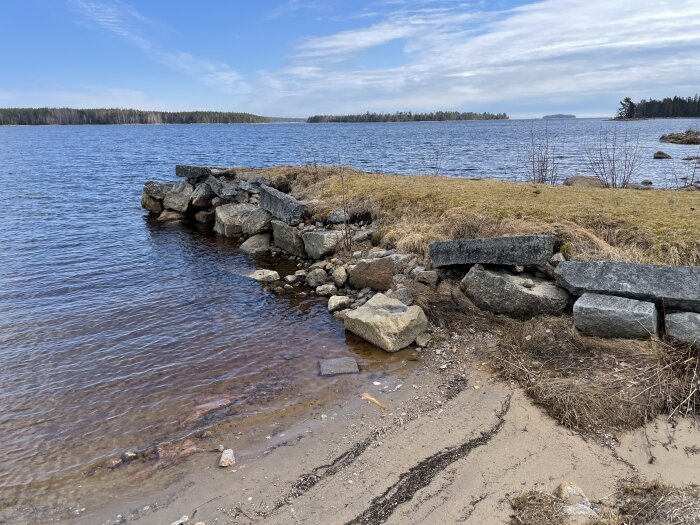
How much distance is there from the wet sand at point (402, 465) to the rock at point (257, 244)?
30.9 feet

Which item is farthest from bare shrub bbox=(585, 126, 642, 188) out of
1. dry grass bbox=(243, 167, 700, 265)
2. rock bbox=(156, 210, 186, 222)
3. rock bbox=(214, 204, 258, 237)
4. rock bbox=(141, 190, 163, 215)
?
rock bbox=(141, 190, 163, 215)

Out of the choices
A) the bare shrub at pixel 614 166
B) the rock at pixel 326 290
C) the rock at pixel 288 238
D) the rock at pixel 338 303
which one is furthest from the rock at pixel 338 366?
the bare shrub at pixel 614 166

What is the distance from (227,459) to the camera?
17.5 feet

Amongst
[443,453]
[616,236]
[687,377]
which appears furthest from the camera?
[616,236]

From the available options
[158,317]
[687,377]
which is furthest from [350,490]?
[158,317]

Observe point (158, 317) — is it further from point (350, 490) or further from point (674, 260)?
point (674, 260)

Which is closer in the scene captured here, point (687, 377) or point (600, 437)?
point (600, 437)

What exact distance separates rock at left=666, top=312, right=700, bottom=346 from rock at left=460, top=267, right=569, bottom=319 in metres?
1.66

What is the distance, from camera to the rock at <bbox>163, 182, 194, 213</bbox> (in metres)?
21.0

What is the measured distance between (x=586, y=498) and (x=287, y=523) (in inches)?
113

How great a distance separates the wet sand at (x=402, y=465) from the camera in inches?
179

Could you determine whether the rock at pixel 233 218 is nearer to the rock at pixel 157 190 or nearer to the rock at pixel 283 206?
the rock at pixel 283 206

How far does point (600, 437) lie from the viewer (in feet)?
17.7

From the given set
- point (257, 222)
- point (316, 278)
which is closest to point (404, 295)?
point (316, 278)
